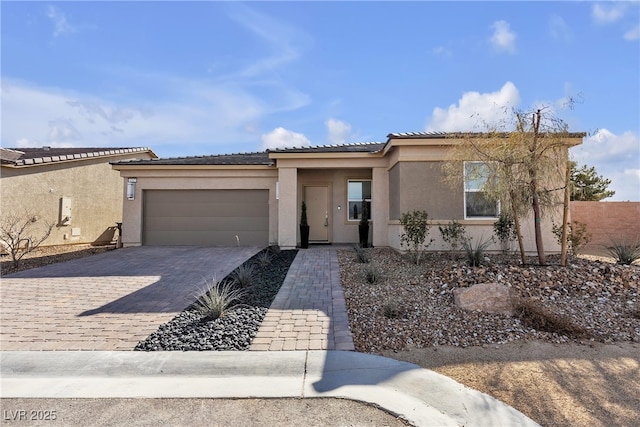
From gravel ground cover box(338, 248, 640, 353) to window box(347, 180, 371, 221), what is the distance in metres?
5.80

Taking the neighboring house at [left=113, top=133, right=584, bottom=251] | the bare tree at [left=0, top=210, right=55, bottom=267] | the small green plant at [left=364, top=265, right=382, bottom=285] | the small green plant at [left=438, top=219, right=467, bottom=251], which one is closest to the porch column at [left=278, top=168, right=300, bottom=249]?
the neighboring house at [left=113, top=133, right=584, bottom=251]

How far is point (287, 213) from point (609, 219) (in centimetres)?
1395

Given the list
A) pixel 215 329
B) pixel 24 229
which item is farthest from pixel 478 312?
pixel 24 229

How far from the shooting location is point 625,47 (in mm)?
8297

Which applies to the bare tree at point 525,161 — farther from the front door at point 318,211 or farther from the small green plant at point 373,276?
the front door at point 318,211

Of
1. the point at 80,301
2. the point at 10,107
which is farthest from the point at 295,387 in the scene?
the point at 10,107

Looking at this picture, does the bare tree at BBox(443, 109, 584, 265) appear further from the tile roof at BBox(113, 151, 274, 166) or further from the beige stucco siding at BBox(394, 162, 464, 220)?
the tile roof at BBox(113, 151, 274, 166)

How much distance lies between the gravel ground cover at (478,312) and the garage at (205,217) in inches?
260

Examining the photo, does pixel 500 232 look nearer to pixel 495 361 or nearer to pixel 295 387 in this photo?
pixel 495 361

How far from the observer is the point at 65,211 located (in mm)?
14500

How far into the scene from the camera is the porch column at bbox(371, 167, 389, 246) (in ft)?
39.9

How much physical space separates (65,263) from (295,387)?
10207 mm

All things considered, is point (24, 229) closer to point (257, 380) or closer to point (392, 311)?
point (257, 380)

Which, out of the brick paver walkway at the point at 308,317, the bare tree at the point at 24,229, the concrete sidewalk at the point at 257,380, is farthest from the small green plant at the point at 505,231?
the bare tree at the point at 24,229
